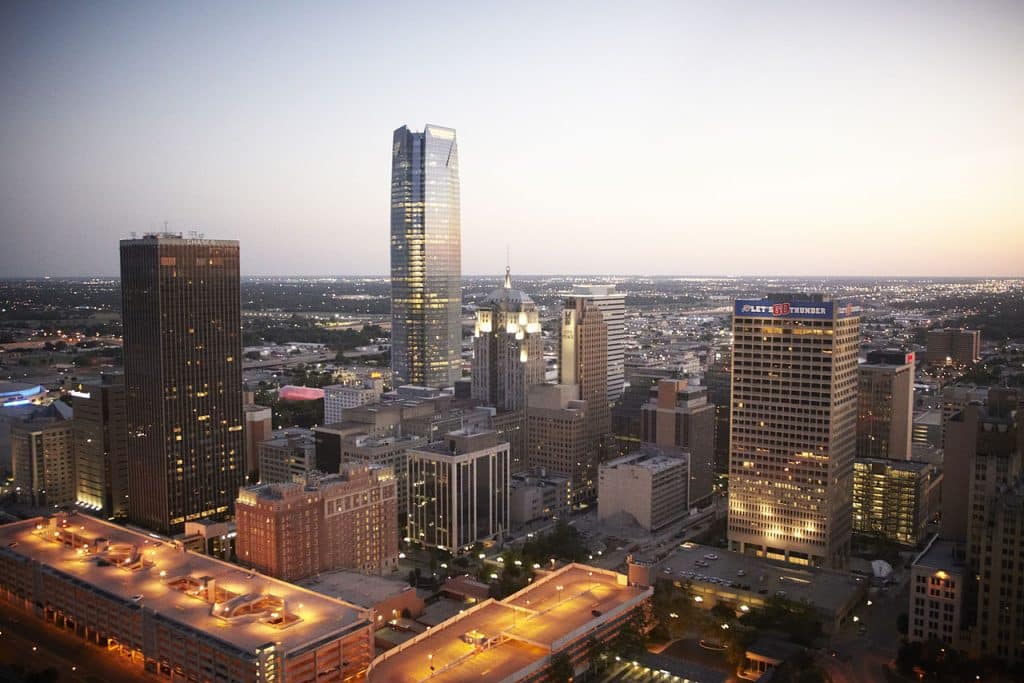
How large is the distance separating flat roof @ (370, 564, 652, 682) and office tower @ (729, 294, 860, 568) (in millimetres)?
10479

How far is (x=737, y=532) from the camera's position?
4016 cm

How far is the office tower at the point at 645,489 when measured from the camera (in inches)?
1704

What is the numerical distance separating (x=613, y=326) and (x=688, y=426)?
1921cm

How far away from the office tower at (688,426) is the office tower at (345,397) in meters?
20.6

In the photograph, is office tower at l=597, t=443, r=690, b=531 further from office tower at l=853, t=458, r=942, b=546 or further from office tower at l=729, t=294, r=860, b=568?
office tower at l=853, t=458, r=942, b=546

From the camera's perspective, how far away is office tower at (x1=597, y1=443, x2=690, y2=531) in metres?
43.3

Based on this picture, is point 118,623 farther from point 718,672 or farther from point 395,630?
point 718,672

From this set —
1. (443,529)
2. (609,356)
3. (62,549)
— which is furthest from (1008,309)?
(62,549)

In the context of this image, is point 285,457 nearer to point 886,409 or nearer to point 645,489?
point 645,489

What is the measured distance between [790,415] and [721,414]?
14.5 m

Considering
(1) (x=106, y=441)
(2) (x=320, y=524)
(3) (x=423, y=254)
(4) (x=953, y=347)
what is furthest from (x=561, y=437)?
(3) (x=423, y=254)

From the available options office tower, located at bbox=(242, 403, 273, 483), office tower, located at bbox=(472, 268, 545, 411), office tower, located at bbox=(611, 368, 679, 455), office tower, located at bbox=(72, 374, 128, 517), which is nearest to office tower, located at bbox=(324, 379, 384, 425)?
office tower, located at bbox=(472, 268, 545, 411)

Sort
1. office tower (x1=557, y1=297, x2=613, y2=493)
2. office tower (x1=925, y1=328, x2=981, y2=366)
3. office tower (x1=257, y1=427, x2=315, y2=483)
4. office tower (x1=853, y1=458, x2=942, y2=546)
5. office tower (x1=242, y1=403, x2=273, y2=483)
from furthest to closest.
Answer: office tower (x1=557, y1=297, x2=613, y2=493) → office tower (x1=242, y1=403, x2=273, y2=483) → office tower (x1=257, y1=427, x2=315, y2=483) → office tower (x1=925, y1=328, x2=981, y2=366) → office tower (x1=853, y1=458, x2=942, y2=546)

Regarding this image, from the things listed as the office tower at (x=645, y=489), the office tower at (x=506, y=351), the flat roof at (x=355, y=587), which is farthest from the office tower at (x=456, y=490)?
the office tower at (x=506, y=351)
